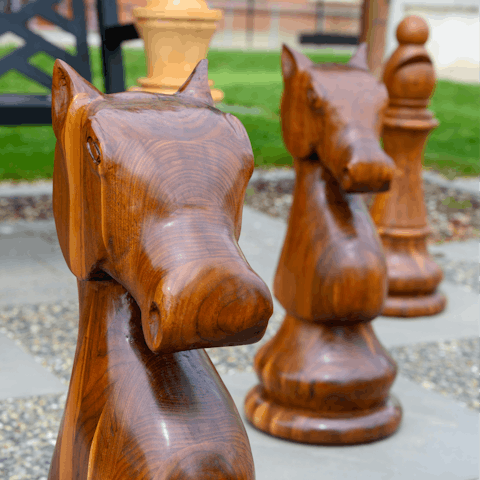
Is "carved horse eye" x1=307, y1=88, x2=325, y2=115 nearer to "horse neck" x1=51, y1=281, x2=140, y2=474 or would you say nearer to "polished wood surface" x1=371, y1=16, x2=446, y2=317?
"horse neck" x1=51, y1=281, x2=140, y2=474

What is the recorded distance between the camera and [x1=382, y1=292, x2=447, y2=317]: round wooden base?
11.3ft

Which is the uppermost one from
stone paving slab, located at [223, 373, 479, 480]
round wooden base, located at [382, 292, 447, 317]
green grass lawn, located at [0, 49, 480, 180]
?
stone paving slab, located at [223, 373, 479, 480]

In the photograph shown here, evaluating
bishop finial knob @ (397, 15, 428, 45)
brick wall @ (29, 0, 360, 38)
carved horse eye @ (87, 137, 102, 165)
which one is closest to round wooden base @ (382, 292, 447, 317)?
bishop finial knob @ (397, 15, 428, 45)

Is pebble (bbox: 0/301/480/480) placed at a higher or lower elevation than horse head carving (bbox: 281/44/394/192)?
lower

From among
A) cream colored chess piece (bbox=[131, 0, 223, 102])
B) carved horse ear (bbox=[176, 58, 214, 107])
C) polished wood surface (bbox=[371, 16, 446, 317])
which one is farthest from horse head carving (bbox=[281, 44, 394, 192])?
polished wood surface (bbox=[371, 16, 446, 317])

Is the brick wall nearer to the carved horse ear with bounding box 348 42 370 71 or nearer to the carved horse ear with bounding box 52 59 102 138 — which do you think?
the carved horse ear with bounding box 348 42 370 71

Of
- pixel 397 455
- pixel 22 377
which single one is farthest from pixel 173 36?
pixel 22 377

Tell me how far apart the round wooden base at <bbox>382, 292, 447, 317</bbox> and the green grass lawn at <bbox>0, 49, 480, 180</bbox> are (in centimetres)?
382

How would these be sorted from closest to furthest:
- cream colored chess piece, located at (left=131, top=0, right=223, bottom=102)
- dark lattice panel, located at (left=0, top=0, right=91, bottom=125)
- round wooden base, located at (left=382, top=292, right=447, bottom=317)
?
cream colored chess piece, located at (left=131, top=0, right=223, bottom=102)
round wooden base, located at (left=382, top=292, right=447, bottom=317)
dark lattice panel, located at (left=0, top=0, right=91, bottom=125)

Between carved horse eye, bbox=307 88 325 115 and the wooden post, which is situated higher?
carved horse eye, bbox=307 88 325 115

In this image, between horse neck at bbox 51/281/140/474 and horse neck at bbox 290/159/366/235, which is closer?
horse neck at bbox 51/281/140/474

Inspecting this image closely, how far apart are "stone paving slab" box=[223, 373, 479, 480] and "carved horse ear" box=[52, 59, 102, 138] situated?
1201 mm

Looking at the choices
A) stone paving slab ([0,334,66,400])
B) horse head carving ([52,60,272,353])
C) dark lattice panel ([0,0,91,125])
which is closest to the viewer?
horse head carving ([52,60,272,353])

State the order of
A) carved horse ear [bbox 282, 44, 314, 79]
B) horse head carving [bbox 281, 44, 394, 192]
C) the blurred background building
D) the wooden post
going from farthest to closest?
the blurred background building
the wooden post
carved horse ear [bbox 282, 44, 314, 79]
horse head carving [bbox 281, 44, 394, 192]
